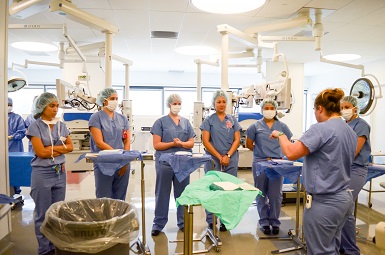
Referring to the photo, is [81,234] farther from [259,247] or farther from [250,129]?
[250,129]

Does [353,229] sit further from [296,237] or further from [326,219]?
[326,219]

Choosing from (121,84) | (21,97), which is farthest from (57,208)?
(21,97)

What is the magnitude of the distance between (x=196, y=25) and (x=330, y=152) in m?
3.42

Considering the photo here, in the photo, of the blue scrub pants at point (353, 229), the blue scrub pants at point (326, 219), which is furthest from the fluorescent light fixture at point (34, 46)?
the blue scrub pants at point (326, 219)

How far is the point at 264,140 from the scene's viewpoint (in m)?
3.07

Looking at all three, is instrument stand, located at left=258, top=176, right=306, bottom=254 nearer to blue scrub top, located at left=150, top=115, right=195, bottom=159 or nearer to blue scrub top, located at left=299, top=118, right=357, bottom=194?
blue scrub top, located at left=299, top=118, right=357, bottom=194

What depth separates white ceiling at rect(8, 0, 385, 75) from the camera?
12.6ft

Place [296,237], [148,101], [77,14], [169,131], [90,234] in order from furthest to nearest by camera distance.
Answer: [148,101], [77,14], [169,131], [296,237], [90,234]

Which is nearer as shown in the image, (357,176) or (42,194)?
(42,194)

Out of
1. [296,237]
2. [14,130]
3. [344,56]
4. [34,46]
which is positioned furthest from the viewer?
[344,56]

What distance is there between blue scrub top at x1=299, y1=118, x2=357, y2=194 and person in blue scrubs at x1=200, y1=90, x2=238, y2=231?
4.13 ft

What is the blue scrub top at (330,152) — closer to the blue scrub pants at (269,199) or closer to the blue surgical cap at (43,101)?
the blue scrub pants at (269,199)

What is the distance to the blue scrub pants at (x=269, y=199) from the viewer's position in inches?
119

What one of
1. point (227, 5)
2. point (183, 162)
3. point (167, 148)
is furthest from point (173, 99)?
point (227, 5)
